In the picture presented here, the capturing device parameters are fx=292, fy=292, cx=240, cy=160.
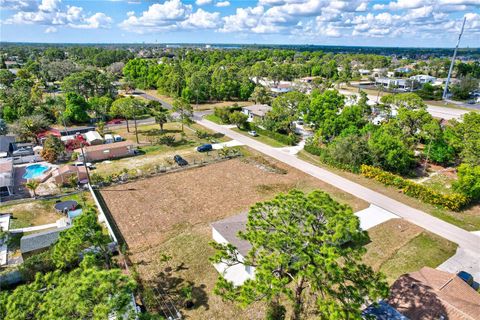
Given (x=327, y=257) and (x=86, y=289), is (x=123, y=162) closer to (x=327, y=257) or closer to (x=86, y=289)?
(x=86, y=289)

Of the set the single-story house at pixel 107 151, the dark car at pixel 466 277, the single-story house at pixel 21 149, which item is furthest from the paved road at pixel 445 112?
the single-story house at pixel 21 149

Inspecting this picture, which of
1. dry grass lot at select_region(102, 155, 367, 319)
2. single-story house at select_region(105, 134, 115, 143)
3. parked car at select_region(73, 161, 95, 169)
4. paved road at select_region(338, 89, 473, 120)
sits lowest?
Result: dry grass lot at select_region(102, 155, 367, 319)

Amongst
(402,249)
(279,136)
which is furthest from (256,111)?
(402,249)

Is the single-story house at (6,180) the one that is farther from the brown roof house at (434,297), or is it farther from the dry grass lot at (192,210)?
the brown roof house at (434,297)

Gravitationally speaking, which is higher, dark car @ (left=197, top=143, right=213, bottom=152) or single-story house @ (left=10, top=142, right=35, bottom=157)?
dark car @ (left=197, top=143, right=213, bottom=152)

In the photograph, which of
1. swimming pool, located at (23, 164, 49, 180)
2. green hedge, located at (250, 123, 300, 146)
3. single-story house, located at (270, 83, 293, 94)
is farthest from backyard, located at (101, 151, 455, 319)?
single-story house, located at (270, 83, 293, 94)

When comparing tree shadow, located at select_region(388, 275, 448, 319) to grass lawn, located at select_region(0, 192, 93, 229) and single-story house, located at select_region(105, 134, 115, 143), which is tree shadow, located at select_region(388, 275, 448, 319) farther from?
→ single-story house, located at select_region(105, 134, 115, 143)

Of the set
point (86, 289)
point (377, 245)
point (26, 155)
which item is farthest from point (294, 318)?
point (26, 155)
